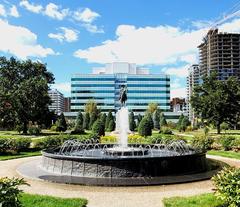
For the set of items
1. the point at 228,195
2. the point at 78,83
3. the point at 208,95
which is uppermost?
the point at 78,83

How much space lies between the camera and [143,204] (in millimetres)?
10680

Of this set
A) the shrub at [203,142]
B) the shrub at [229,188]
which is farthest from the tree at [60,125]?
the shrub at [229,188]

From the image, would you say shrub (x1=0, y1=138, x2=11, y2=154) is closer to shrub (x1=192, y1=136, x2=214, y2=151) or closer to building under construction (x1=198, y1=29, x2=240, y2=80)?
shrub (x1=192, y1=136, x2=214, y2=151)

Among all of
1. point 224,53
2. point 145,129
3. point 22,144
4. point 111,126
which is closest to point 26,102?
point 111,126

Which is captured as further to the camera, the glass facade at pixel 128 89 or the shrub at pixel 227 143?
the glass facade at pixel 128 89

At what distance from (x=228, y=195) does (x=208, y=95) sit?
48389mm

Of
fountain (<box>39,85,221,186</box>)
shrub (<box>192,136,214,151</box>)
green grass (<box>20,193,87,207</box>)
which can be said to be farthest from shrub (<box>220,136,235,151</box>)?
green grass (<box>20,193,87,207</box>)

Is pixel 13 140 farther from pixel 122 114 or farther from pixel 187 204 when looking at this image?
pixel 187 204

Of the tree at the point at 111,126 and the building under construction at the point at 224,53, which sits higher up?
the building under construction at the point at 224,53

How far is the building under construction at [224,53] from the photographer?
166125 mm

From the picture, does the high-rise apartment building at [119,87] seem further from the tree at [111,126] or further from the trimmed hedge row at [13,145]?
the trimmed hedge row at [13,145]

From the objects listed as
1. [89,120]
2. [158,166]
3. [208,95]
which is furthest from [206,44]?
[158,166]

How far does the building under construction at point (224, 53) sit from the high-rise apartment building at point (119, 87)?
133 ft

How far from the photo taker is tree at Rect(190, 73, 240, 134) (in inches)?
2083
